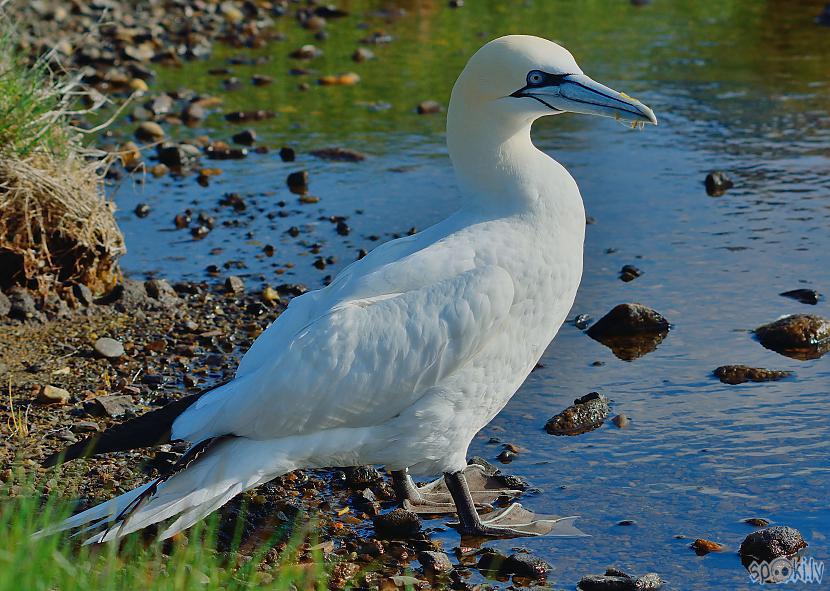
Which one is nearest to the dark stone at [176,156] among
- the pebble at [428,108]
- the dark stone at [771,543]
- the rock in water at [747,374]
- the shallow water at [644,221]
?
the shallow water at [644,221]

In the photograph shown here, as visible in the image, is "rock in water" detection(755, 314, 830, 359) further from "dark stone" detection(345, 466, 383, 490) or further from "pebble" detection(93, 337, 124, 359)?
"pebble" detection(93, 337, 124, 359)

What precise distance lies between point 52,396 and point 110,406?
0.34m

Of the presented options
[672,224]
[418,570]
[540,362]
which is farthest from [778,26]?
[418,570]

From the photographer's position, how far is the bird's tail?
4.88 m

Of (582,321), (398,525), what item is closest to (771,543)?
(398,525)

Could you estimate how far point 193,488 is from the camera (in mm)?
5055

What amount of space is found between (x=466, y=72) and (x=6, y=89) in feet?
11.2

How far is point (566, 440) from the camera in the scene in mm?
6152

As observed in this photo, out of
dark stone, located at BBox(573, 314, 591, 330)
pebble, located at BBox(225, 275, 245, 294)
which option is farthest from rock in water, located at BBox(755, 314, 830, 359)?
pebble, located at BBox(225, 275, 245, 294)

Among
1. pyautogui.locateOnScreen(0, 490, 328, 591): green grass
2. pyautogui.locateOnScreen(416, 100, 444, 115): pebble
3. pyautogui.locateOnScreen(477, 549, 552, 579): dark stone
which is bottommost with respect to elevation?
pyautogui.locateOnScreen(416, 100, 444, 115): pebble

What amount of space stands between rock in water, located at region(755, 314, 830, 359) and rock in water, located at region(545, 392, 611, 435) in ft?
4.23

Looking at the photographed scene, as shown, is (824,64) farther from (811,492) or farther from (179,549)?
(179,549)

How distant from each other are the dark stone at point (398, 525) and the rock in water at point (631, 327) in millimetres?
2227

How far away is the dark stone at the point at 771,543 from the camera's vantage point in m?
4.98
